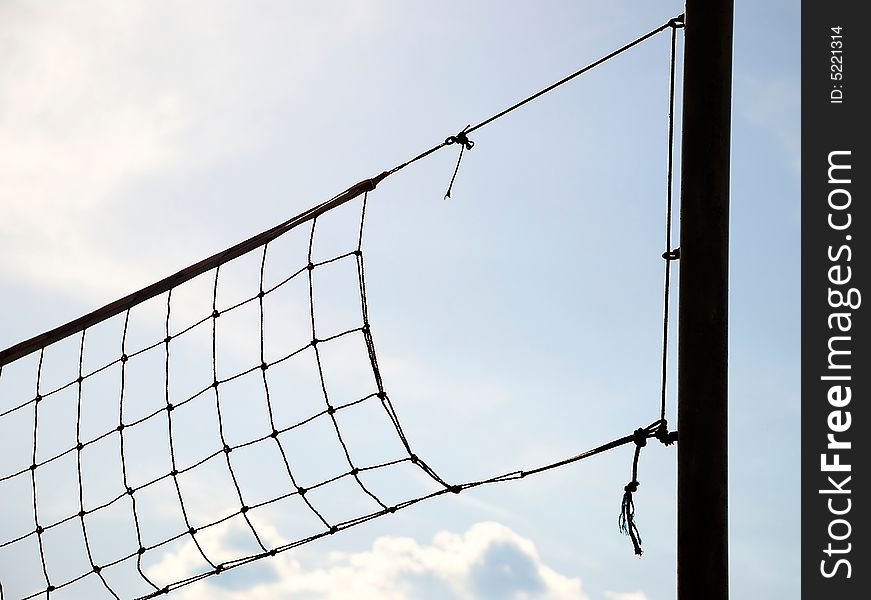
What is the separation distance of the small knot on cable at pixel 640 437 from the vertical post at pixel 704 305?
17cm

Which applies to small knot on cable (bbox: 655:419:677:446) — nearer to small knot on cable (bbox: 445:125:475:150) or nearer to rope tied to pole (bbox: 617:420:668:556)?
rope tied to pole (bbox: 617:420:668:556)

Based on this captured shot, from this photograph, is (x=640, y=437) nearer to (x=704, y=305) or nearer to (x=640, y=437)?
(x=640, y=437)

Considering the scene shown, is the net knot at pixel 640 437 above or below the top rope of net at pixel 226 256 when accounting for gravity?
below

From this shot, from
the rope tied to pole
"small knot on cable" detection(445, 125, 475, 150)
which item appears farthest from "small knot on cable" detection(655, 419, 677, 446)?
"small knot on cable" detection(445, 125, 475, 150)

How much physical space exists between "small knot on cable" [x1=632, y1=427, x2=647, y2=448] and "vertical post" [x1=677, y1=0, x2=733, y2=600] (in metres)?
0.17

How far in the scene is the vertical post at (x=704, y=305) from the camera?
2.06 meters

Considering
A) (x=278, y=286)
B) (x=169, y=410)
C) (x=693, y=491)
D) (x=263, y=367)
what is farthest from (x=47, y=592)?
(x=693, y=491)

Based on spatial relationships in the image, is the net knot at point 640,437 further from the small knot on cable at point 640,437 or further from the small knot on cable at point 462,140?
the small knot on cable at point 462,140

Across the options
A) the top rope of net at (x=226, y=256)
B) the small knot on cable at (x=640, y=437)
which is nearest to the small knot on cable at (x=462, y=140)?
the top rope of net at (x=226, y=256)

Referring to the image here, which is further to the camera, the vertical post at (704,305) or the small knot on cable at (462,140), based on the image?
the small knot on cable at (462,140)
